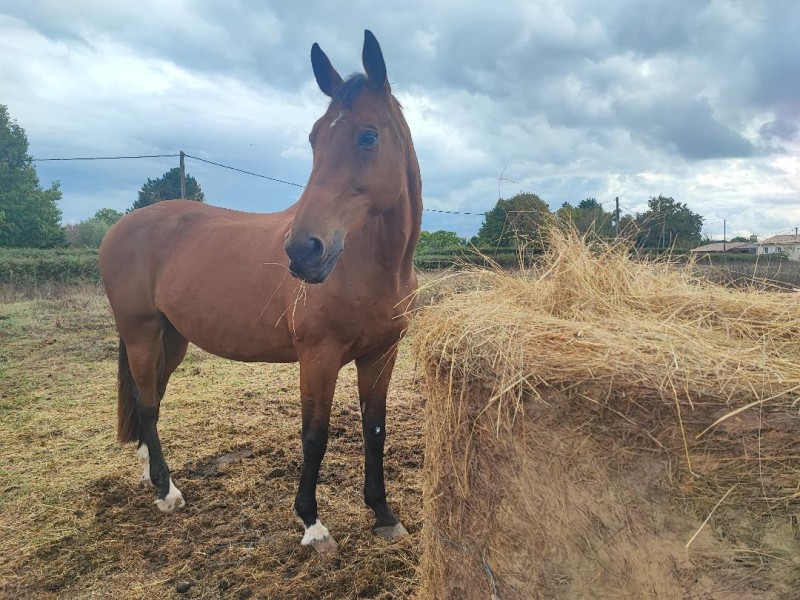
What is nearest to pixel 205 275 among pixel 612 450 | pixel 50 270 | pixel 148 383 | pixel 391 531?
pixel 148 383

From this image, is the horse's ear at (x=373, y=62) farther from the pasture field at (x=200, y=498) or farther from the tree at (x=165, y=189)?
the tree at (x=165, y=189)

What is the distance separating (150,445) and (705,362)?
3557 mm

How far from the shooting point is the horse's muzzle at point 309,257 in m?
2.15

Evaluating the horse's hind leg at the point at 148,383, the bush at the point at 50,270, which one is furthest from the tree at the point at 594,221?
the bush at the point at 50,270

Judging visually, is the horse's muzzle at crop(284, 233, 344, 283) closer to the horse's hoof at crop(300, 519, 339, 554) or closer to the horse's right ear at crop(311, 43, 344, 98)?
the horse's right ear at crop(311, 43, 344, 98)

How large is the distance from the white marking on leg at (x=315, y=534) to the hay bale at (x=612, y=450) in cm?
110

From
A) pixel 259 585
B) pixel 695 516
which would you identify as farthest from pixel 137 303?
pixel 695 516

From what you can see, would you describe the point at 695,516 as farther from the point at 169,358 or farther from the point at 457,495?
the point at 169,358

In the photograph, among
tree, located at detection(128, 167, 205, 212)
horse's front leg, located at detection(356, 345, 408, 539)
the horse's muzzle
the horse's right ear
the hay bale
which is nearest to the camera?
the hay bale

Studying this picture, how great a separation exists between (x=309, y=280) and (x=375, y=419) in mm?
1243

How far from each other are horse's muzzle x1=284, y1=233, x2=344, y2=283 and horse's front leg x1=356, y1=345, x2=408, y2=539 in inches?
36.5

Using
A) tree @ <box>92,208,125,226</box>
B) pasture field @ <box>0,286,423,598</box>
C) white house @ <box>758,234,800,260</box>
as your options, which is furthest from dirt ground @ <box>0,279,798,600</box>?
tree @ <box>92,208,125,226</box>

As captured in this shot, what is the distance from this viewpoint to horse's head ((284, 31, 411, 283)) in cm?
219

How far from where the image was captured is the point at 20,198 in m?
32.4
